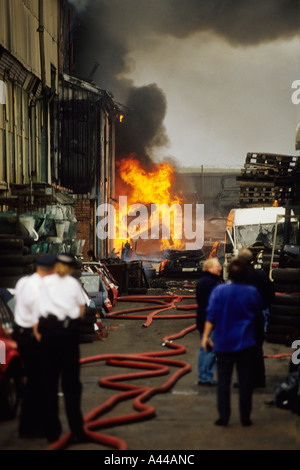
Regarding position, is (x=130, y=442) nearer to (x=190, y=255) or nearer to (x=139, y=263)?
(x=139, y=263)

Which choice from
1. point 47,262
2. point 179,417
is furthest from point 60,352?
point 179,417

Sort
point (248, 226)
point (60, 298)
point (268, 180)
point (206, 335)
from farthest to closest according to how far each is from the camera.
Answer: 1. point (268, 180)
2. point (248, 226)
3. point (206, 335)
4. point (60, 298)

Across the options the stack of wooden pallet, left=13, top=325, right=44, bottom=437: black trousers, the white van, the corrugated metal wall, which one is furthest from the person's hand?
the stack of wooden pallet

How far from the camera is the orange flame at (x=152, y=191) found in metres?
50.1

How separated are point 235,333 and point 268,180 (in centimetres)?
1929

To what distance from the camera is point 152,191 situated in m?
52.3

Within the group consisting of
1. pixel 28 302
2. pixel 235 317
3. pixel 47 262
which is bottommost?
pixel 235 317

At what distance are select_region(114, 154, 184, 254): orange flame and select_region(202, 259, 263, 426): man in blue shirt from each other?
128 feet

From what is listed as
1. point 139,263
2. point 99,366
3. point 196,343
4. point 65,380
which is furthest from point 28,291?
point 139,263

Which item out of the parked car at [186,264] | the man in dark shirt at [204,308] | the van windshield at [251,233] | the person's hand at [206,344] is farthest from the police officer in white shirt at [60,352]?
the parked car at [186,264]

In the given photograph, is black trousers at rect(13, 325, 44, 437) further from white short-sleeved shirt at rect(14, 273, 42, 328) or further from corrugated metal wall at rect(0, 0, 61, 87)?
corrugated metal wall at rect(0, 0, 61, 87)

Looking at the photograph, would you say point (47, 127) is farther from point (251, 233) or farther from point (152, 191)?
point (152, 191)

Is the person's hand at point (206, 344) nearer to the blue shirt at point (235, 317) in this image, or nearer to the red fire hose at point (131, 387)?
the blue shirt at point (235, 317)

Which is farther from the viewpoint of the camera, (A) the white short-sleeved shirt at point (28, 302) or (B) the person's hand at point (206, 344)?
(B) the person's hand at point (206, 344)
